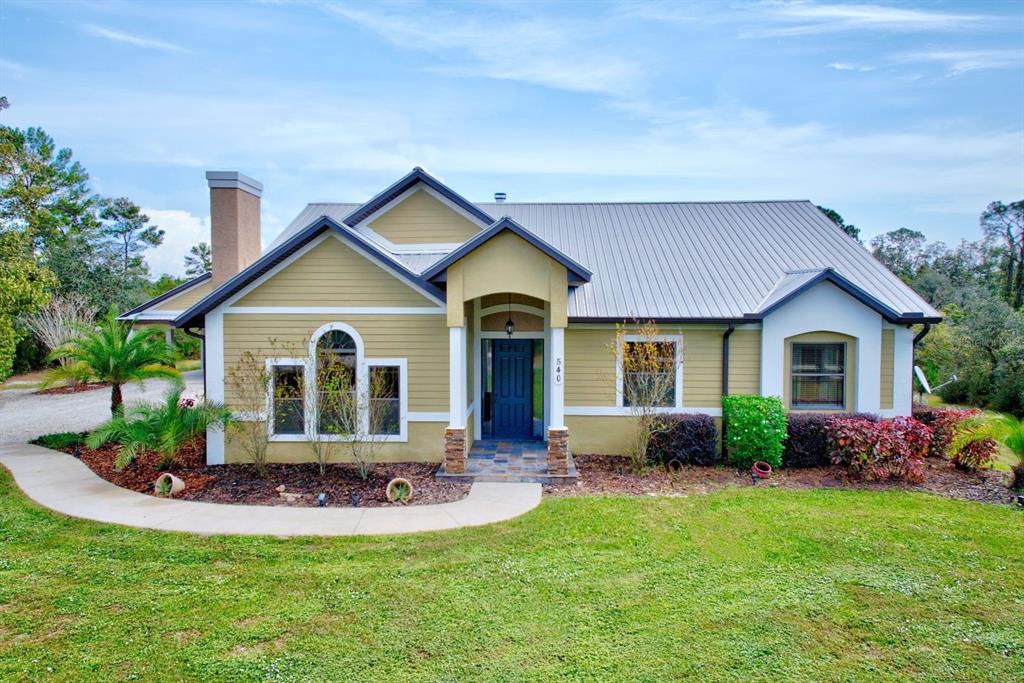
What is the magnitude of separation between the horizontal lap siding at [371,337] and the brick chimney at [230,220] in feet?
7.92

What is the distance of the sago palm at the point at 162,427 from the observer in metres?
10.4

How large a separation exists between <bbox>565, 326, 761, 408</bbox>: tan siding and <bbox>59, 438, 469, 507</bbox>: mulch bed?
380 centimetres

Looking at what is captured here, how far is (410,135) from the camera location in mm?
16609

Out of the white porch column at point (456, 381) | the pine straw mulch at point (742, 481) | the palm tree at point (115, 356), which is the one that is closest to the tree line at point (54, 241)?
the palm tree at point (115, 356)

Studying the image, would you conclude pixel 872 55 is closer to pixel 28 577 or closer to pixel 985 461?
pixel 985 461

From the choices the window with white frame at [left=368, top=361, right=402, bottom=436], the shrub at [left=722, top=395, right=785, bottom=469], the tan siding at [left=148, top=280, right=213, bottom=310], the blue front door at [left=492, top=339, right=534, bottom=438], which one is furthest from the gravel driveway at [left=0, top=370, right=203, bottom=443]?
the shrub at [left=722, top=395, right=785, bottom=469]

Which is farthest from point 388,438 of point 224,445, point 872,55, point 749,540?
point 872,55

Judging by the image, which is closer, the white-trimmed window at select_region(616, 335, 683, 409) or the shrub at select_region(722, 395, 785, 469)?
the shrub at select_region(722, 395, 785, 469)

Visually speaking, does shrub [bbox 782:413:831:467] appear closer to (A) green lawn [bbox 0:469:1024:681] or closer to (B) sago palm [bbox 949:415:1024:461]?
(B) sago palm [bbox 949:415:1024:461]

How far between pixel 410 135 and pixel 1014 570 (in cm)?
1607

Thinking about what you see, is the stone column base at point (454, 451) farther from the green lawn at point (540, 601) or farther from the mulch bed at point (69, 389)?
the mulch bed at point (69, 389)

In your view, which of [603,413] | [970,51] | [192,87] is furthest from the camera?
[192,87]

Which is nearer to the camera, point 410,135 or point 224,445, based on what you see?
point 224,445

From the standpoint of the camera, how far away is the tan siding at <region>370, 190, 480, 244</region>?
13.3m
